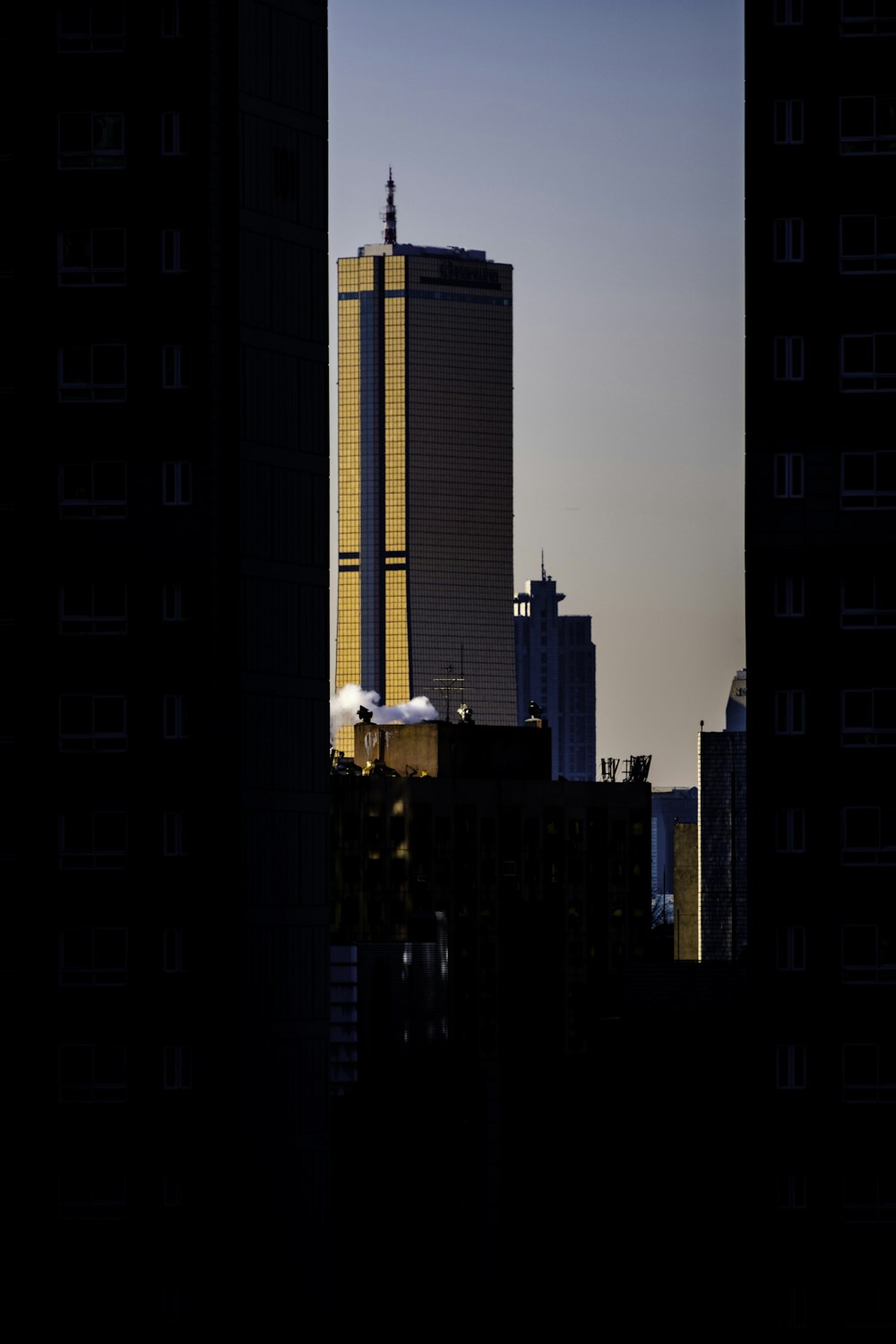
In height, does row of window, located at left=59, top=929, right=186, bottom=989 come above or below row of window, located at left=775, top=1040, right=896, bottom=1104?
above

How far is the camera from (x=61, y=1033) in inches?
3127

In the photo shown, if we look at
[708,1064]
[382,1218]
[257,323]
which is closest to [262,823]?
[257,323]

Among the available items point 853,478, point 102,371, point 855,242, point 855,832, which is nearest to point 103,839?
point 102,371

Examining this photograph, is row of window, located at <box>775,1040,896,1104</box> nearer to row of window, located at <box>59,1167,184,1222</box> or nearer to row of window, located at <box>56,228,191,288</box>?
row of window, located at <box>59,1167,184,1222</box>

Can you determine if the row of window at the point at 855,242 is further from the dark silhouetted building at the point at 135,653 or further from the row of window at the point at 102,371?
the row of window at the point at 102,371

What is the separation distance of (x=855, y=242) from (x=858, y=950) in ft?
71.0

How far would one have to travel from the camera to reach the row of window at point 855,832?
77000mm

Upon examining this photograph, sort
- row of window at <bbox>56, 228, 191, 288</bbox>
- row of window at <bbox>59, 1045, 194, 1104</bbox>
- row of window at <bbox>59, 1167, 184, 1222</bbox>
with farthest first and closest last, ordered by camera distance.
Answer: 1. row of window at <bbox>56, 228, 191, 288</bbox>
2. row of window at <bbox>59, 1045, 194, 1104</bbox>
3. row of window at <bbox>59, 1167, 184, 1222</bbox>

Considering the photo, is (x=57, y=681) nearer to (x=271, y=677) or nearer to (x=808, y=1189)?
(x=271, y=677)

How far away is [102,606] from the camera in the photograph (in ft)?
263

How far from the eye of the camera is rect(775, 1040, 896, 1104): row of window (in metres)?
76.6

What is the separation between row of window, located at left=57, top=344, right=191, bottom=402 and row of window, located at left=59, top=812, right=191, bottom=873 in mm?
13273

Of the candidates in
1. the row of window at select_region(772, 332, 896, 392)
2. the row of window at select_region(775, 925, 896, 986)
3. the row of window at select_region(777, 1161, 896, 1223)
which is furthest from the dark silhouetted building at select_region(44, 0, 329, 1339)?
the row of window at select_region(772, 332, 896, 392)

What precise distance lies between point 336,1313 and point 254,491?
29.9 m
